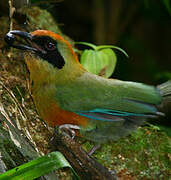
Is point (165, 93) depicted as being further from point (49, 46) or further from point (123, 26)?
point (123, 26)

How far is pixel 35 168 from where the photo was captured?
2.34 metres

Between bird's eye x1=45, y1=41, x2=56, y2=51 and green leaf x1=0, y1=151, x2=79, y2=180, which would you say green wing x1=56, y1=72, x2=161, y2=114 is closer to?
bird's eye x1=45, y1=41, x2=56, y2=51

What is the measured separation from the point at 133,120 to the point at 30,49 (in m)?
1.02

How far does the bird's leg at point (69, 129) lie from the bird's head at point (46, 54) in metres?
0.40

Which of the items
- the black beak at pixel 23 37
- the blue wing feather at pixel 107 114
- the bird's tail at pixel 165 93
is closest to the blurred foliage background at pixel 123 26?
the bird's tail at pixel 165 93

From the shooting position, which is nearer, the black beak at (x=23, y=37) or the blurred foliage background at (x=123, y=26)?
the black beak at (x=23, y=37)

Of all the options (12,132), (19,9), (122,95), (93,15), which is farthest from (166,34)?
(12,132)

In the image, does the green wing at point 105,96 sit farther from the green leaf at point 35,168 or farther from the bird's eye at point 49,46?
the green leaf at point 35,168

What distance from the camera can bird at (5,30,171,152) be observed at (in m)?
2.89

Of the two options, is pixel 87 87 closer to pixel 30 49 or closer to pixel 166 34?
pixel 30 49

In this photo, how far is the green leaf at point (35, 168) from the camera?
2270 millimetres

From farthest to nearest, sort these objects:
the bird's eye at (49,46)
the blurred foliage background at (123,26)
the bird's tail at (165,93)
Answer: the blurred foliage background at (123,26) < the bird's tail at (165,93) < the bird's eye at (49,46)

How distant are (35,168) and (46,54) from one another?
0.97 m

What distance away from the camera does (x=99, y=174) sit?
2.79m
